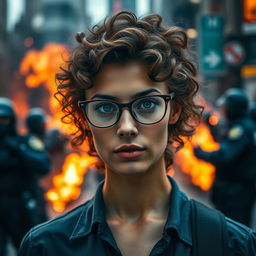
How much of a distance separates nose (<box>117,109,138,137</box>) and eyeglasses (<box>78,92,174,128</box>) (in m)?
0.01

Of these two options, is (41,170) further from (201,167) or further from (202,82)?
(201,167)

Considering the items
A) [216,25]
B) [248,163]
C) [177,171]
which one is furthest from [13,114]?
[177,171]

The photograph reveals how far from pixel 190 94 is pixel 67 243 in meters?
0.76

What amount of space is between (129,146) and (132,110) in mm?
128

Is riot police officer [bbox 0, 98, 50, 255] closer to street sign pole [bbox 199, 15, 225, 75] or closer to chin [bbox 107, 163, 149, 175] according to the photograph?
chin [bbox 107, 163, 149, 175]

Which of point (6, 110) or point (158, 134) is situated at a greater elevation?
point (158, 134)

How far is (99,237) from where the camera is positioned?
204 centimetres

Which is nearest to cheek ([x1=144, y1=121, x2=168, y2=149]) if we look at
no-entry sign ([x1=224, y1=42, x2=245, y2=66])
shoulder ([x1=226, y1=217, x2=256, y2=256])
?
shoulder ([x1=226, y1=217, x2=256, y2=256])

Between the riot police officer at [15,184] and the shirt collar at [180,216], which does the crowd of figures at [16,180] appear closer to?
the riot police officer at [15,184]

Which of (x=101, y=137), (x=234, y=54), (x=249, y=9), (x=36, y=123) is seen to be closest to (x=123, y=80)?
(x=101, y=137)

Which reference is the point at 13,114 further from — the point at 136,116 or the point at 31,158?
the point at 136,116

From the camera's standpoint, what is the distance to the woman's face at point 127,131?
80.0 inches

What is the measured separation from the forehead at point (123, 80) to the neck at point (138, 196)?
1.05ft

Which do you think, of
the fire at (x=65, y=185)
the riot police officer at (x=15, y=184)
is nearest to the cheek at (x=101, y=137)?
the riot police officer at (x=15, y=184)
